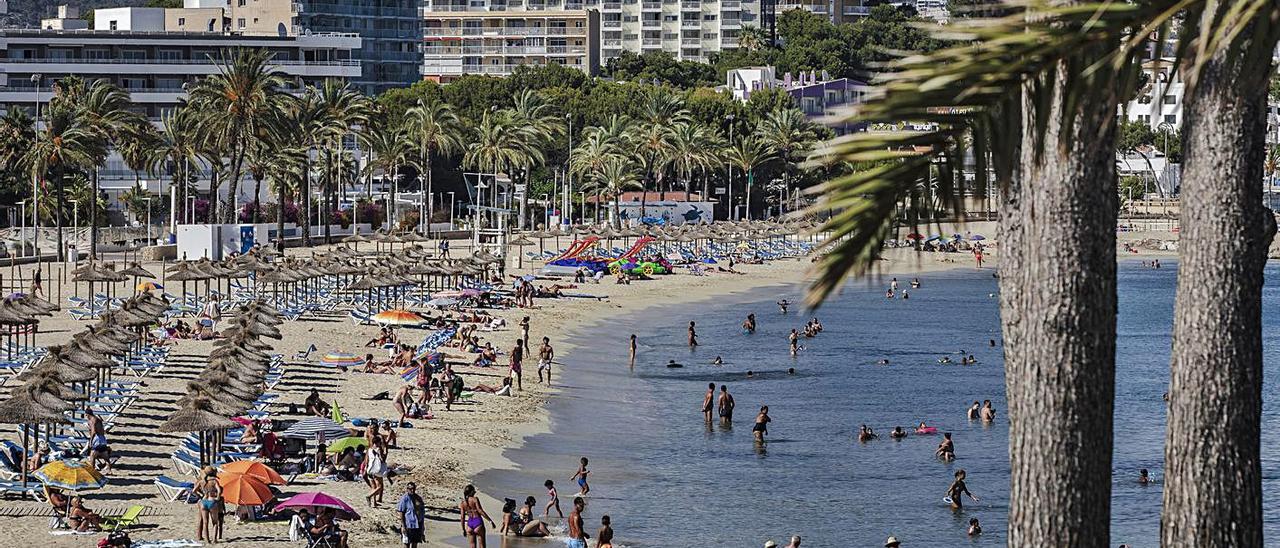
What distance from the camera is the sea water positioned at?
94.3ft

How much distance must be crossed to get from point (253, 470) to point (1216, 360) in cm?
1870

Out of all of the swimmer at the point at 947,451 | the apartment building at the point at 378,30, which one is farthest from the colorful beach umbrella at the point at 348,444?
the apartment building at the point at 378,30

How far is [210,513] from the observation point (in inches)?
843

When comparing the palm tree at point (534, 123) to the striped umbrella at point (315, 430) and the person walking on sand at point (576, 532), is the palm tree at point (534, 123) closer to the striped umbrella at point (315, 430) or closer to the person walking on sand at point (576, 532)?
the striped umbrella at point (315, 430)

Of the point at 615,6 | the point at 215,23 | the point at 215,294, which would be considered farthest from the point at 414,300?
the point at 615,6

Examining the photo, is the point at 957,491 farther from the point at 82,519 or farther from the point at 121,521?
the point at 82,519

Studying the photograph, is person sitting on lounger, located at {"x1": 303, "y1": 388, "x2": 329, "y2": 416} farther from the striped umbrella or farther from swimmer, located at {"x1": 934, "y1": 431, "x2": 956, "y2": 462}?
swimmer, located at {"x1": 934, "y1": 431, "x2": 956, "y2": 462}

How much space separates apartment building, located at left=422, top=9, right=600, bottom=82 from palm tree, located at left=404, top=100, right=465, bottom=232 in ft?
246

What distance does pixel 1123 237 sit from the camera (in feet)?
393

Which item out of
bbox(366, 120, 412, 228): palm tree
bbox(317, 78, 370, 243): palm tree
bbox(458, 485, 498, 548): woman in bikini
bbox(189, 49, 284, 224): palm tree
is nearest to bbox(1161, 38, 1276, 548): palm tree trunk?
bbox(458, 485, 498, 548): woman in bikini

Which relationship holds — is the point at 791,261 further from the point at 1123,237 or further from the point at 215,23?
the point at 215,23

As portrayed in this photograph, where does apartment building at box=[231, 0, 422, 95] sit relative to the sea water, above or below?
above

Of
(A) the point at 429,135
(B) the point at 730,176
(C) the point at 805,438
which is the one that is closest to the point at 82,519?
(C) the point at 805,438

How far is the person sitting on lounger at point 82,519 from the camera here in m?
21.5
